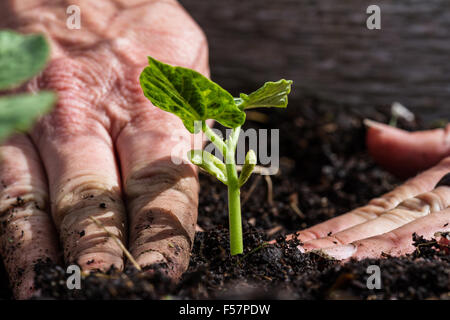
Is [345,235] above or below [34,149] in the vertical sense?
below

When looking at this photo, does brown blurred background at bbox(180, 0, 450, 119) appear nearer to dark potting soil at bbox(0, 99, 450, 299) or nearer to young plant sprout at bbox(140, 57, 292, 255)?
dark potting soil at bbox(0, 99, 450, 299)

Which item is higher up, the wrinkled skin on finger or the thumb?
the wrinkled skin on finger

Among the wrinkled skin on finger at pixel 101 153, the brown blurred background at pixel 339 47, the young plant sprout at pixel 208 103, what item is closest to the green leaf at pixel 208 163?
the young plant sprout at pixel 208 103

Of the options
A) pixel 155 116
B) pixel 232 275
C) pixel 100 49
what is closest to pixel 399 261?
pixel 232 275

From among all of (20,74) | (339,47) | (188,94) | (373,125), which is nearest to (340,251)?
(188,94)

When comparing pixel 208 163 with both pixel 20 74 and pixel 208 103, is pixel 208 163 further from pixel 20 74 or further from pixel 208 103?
pixel 20 74

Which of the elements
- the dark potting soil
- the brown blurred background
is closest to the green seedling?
the dark potting soil

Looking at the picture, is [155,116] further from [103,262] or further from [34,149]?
[103,262]
